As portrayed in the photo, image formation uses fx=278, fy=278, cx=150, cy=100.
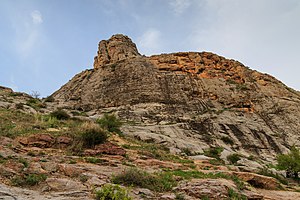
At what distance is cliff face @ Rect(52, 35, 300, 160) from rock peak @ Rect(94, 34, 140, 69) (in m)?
0.18

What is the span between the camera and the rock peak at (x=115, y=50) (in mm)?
37938

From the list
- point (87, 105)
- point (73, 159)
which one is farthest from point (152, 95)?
point (73, 159)

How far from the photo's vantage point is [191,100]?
29391 millimetres

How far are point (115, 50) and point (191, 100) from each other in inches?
607

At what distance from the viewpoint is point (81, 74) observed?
123 feet

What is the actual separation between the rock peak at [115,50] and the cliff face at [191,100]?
0.58 ft

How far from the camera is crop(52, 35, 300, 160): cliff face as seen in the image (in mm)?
22812

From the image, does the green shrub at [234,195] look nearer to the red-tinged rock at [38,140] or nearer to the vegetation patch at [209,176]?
the vegetation patch at [209,176]

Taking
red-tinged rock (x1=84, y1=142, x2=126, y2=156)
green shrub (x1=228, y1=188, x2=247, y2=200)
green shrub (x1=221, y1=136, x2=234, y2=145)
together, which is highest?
green shrub (x1=221, y1=136, x2=234, y2=145)

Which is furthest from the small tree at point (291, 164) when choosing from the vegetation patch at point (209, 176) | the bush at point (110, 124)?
the bush at point (110, 124)

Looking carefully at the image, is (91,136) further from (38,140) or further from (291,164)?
(291,164)

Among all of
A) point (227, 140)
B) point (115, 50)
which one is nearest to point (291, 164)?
point (227, 140)

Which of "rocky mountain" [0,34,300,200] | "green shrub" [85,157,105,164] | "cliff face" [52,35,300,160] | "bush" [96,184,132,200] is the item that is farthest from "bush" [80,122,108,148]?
"cliff face" [52,35,300,160]

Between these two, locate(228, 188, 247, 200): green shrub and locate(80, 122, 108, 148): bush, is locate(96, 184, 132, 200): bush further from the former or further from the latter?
locate(80, 122, 108, 148): bush
